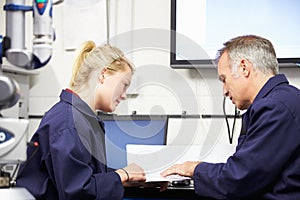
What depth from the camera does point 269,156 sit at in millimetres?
1440

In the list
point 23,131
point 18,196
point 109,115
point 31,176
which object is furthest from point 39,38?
point 109,115

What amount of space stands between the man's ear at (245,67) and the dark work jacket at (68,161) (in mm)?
560

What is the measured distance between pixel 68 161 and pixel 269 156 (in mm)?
584

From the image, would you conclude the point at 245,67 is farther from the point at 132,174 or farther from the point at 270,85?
the point at 132,174

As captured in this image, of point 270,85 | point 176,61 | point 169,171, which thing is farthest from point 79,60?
point 176,61

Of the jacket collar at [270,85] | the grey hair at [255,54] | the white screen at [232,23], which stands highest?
the white screen at [232,23]

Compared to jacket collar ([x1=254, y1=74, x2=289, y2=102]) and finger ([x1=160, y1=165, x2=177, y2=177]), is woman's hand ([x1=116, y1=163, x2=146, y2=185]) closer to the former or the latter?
finger ([x1=160, y1=165, x2=177, y2=177])

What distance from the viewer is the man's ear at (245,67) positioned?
5.51ft

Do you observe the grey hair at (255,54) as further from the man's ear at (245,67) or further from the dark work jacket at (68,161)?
the dark work jacket at (68,161)

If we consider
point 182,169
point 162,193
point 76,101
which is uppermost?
point 76,101

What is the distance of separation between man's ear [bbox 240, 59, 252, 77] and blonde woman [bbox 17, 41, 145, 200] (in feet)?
1.30

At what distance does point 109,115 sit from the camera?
2287 mm

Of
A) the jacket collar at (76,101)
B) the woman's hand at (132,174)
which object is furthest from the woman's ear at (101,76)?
the woman's hand at (132,174)

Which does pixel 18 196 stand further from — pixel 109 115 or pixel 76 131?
pixel 109 115
